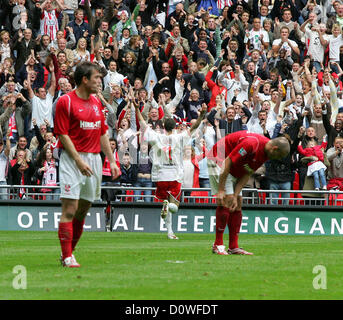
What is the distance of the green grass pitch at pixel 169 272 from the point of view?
942 cm

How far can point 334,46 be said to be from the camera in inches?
1113

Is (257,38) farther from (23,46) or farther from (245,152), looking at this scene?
(245,152)

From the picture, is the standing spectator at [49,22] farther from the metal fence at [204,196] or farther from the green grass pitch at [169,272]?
the green grass pitch at [169,272]

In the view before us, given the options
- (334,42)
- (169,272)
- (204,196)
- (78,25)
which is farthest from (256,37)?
(169,272)

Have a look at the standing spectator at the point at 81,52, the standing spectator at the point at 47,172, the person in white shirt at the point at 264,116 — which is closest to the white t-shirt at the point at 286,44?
the person in white shirt at the point at 264,116

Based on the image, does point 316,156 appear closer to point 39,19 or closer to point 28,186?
point 28,186

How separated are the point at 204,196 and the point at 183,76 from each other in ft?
16.8

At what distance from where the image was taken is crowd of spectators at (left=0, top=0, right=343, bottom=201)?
77.8 ft

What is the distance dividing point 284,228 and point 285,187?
3.65ft

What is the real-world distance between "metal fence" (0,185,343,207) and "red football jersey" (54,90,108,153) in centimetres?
1029

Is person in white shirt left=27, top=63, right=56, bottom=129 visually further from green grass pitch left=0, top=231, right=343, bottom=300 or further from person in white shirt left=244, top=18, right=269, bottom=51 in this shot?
green grass pitch left=0, top=231, right=343, bottom=300

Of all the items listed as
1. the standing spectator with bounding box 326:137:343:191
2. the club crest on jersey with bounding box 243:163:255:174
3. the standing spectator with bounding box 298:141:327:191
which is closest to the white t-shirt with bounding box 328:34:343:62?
the standing spectator with bounding box 326:137:343:191

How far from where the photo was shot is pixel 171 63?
27328mm
